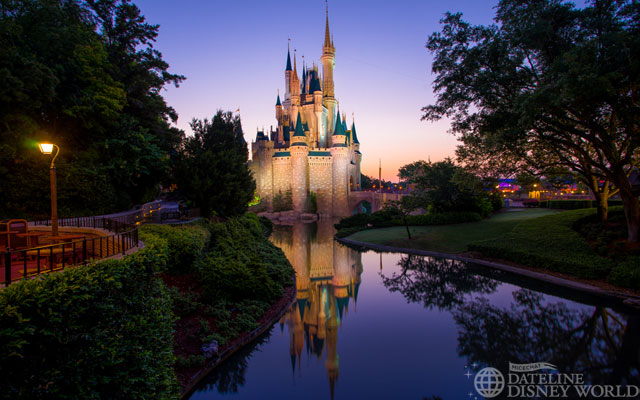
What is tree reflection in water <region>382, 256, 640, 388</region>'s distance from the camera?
8.12 meters

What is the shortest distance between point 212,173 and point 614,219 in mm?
22179

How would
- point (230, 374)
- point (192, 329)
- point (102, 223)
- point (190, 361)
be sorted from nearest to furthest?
point (190, 361) → point (230, 374) → point (192, 329) → point (102, 223)

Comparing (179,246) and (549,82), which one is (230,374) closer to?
(179,246)

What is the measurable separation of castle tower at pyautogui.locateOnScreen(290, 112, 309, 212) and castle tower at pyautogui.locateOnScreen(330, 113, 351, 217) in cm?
568

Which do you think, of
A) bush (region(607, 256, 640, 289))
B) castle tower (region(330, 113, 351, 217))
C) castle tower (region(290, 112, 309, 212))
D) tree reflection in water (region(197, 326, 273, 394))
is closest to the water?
tree reflection in water (region(197, 326, 273, 394))

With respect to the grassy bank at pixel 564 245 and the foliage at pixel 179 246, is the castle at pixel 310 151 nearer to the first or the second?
the grassy bank at pixel 564 245

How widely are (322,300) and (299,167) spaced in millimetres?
44230

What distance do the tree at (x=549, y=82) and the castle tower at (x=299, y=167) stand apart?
133 ft

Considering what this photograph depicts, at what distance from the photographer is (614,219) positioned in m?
16.2

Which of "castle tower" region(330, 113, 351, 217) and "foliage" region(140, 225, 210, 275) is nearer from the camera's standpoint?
"foliage" region(140, 225, 210, 275)

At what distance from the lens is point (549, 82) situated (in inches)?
492

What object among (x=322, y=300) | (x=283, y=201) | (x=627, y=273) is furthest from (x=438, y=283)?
(x=283, y=201)

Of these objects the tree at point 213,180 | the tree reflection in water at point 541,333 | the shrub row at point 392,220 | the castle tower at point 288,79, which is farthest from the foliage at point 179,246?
the castle tower at point 288,79

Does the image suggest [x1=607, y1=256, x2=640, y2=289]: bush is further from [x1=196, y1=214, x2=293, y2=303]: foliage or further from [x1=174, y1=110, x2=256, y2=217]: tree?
[x1=174, y1=110, x2=256, y2=217]: tree
